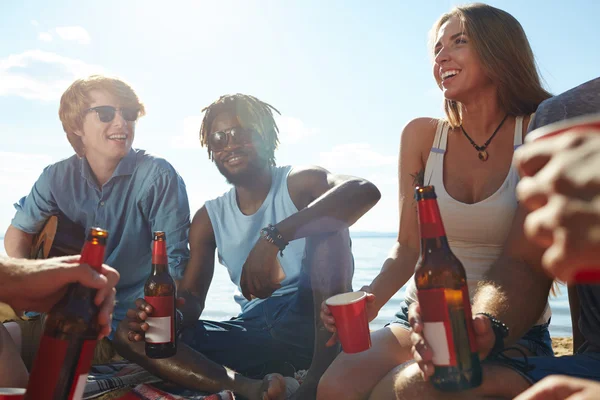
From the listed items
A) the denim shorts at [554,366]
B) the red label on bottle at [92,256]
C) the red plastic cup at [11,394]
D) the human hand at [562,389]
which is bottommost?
the denim shorts at [554,366]

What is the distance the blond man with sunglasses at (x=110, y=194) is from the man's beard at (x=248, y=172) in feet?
1.10

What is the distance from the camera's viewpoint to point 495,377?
65.0 inches

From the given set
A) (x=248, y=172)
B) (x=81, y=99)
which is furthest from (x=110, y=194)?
(x=248, y=172)

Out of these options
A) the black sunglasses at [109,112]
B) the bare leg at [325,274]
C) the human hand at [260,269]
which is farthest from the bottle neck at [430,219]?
the black sunglasses at [109,112]

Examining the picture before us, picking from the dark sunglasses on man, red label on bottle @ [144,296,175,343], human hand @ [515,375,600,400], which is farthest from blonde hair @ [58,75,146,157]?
A: human hand @ [515,375,600,400]

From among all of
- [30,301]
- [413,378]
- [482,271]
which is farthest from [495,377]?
[30,301]

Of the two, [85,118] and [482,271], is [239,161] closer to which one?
[85,118]

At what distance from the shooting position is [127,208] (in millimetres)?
3797

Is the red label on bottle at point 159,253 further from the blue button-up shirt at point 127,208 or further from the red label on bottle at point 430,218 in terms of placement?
the red label on bottle at point 430,218

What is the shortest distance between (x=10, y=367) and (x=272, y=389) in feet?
4.04

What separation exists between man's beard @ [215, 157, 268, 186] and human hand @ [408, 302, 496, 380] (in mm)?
2189

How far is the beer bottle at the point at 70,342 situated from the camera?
59.7 inches

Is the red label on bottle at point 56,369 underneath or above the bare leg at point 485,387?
above

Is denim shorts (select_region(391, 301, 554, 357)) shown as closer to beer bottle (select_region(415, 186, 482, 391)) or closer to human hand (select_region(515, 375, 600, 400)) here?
beer bottle (select_region(415, 186, 482, 391))
